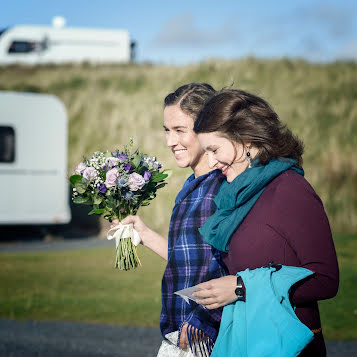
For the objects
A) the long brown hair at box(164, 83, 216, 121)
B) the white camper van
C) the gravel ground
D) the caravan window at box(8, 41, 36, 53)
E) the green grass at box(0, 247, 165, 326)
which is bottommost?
the green grass at box(0, 247, 165, 326)

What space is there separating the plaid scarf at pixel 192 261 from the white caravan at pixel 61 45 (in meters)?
25.1

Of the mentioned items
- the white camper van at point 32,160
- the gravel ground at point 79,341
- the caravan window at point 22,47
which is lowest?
the gravel ground at point 79,341

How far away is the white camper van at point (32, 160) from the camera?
1273cm

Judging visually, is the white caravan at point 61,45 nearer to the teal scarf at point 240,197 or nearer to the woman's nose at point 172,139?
the woman's nose at point 172,139

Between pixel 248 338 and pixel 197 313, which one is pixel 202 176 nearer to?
pixel 197 313

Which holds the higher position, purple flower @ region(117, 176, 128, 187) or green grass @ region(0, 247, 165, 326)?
purple flower @ region(117, 176, 128, 187)

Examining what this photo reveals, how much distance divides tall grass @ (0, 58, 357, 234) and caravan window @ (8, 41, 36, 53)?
3.00 m

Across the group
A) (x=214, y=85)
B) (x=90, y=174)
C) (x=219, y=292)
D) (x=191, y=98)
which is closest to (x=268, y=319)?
(x=219, y=292)

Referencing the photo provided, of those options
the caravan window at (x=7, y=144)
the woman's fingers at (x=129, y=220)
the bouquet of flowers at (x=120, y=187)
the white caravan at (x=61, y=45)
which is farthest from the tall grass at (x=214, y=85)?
the woman's fingers at (x=129, y=220)

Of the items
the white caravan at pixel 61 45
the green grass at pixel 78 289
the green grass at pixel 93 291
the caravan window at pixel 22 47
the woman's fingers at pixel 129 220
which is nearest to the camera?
the woman's fingers at pixel 129 220

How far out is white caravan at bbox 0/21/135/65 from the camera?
91.5 ft

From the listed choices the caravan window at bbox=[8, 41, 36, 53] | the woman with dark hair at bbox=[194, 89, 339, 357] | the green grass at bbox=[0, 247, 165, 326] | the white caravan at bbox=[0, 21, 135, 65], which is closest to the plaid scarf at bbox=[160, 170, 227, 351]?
the woman with dark hair at bbox=[194, 89, 339, 357]

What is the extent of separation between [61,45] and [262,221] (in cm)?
2855

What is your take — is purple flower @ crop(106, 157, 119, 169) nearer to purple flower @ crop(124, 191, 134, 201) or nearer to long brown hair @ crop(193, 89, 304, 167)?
purple flower @ crop(124, 191, 134, 201)
